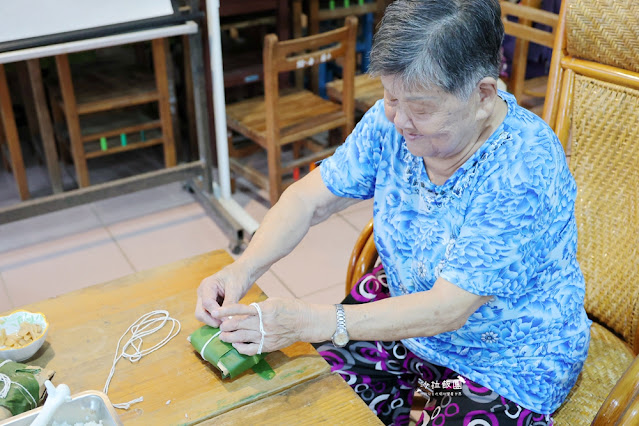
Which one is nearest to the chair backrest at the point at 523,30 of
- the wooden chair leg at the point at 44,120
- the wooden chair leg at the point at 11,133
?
the wooden chair leg at the point at 44,120

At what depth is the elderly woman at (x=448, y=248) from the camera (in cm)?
110

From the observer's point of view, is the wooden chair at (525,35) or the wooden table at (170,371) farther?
the wooden chair at (525,35)

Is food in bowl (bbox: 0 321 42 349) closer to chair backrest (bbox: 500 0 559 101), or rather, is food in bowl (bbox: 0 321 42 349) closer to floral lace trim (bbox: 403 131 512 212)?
floral lace trim (bbox: 403 131 512 212)

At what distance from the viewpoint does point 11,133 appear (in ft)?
9.83

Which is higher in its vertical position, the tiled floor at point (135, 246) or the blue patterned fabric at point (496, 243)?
the blue patterned fabric at point (496, 243)

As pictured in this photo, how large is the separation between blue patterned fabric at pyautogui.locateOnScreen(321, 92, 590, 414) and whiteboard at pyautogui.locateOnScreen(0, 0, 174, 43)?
148cm

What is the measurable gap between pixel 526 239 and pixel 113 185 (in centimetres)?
226

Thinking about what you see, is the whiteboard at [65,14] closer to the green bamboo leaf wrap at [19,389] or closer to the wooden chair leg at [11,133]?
the wooden chair leg at [11,133]

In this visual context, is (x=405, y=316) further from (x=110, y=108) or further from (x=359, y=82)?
(x=359, y=82)

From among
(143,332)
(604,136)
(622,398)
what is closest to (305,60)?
(604,136)

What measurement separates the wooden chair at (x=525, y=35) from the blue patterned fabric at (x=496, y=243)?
1.84 m

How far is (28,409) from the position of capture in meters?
1.03

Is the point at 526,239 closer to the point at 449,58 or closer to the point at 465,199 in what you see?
the point at 465,199

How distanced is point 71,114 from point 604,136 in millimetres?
2348
